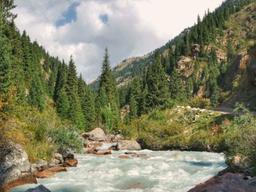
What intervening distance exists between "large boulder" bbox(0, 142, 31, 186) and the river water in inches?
68.6

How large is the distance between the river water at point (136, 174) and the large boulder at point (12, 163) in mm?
1742

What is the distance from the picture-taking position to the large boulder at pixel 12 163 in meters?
31.0

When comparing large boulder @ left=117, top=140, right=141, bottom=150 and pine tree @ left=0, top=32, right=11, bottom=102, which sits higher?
pine tree @ left=0, top=32, right=11, bottom=102

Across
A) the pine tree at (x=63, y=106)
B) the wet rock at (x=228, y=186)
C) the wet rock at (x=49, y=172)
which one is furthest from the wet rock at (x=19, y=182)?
the pine tree at (x=63, y=106)

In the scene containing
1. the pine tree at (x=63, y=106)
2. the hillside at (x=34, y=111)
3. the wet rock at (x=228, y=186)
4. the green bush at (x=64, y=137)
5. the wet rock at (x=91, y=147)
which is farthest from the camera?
the pine tree at (x=63, y=106)

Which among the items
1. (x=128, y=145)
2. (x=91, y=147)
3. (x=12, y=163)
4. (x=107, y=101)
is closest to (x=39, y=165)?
(x=12, y=163)

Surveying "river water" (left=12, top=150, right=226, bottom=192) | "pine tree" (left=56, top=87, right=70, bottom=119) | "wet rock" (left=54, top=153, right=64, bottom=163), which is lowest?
"river water" (left=12, top=150, right=226, bottom=192)

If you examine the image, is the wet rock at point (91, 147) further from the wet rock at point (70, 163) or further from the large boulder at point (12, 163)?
the large boulder at point (12, 163)

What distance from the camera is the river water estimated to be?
96.3ft

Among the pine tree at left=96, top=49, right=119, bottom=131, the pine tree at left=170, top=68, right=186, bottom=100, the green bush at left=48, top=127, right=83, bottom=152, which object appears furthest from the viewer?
the pine tree at left=170, top=68, right=186, bottom=100

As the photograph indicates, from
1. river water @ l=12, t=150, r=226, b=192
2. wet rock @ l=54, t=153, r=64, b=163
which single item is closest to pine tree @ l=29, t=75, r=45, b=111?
river water @ l=12, t=150, r=226, b=192

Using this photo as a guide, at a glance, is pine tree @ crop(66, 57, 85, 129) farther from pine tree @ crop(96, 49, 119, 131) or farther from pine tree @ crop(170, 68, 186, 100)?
pine tree @ crop(170, 68, 186, 100)

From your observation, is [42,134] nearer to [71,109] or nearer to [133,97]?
[71,109]

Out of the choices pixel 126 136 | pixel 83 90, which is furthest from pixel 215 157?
pixel 83 90
